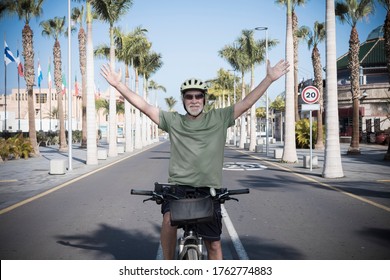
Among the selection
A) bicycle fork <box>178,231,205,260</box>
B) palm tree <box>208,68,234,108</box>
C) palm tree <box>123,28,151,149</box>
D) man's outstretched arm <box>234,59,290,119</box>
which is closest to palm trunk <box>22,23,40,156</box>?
palm tree <box>123,28,151,149</box>

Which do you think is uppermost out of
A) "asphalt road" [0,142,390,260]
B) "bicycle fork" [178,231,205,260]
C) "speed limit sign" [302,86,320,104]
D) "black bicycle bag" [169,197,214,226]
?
"speed limit sign" [302,86,320,104]

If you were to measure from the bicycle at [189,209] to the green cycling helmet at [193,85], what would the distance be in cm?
84

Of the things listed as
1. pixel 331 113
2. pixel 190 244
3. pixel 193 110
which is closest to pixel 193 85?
pixel 193 110

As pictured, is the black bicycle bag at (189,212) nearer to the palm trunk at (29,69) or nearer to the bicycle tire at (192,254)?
the bicycle tire at (192,254)

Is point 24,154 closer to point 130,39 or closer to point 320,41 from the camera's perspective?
point 130,39

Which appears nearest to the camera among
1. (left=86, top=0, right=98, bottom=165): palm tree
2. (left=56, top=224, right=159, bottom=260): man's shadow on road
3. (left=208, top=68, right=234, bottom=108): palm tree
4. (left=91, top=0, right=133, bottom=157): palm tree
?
(left=56, top=224, right=159, bottom=260): man's shadow on road

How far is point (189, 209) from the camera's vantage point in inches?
116

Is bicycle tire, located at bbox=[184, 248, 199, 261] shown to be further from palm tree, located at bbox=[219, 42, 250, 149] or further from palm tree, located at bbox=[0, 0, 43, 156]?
palm tree, located at bbox=[219, 42, 250, 149]

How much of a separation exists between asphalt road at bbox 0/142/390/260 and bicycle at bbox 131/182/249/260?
2.14 metres

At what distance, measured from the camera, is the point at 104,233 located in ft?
21.9

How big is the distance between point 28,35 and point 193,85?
2840 cm

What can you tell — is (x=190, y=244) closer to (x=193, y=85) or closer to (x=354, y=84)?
(x=193, y=85)

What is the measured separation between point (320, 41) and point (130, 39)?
731 inches

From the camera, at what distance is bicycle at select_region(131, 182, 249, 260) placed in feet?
9.69
